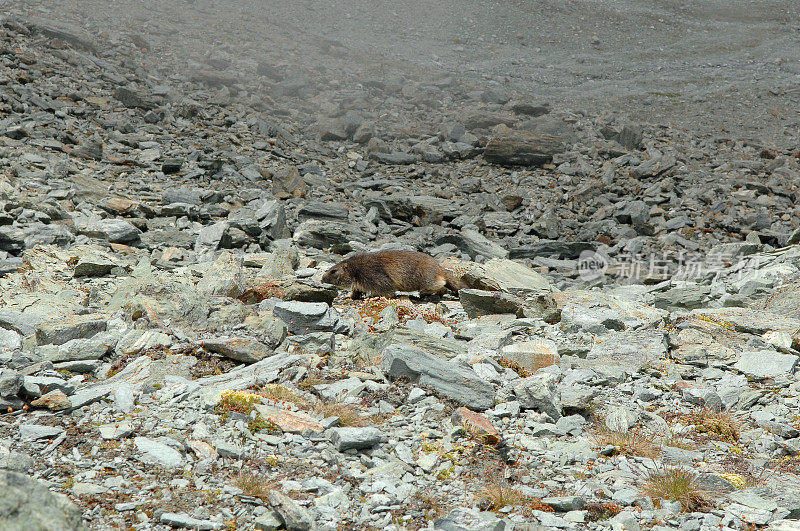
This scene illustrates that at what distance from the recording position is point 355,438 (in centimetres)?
533

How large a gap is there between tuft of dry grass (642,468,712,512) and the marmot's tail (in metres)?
6.10

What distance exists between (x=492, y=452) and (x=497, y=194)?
55.6 feet

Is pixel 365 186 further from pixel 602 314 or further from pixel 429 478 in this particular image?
pixel 429 478

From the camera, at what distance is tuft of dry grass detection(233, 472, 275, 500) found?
4577 millimetres

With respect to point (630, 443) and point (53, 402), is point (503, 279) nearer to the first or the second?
point (630, 443)

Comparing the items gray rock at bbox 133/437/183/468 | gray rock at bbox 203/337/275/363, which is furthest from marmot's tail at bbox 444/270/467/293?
gray rock at bbox 133/437/183/468

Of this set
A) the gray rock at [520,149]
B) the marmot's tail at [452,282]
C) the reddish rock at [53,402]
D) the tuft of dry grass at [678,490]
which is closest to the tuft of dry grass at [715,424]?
the tuft of dry grass at [678,490]

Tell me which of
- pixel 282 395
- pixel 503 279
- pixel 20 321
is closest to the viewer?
pixel 282 395

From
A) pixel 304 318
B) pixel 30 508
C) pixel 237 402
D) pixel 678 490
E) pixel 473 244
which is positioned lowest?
pixel 473 244

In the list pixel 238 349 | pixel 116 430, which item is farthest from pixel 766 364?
pixel 116 430

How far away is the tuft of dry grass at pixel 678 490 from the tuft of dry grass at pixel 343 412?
2436mm

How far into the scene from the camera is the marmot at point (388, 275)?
1056 centimetres

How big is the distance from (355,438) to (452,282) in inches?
231

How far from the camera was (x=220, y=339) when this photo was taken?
7328 millimetres
